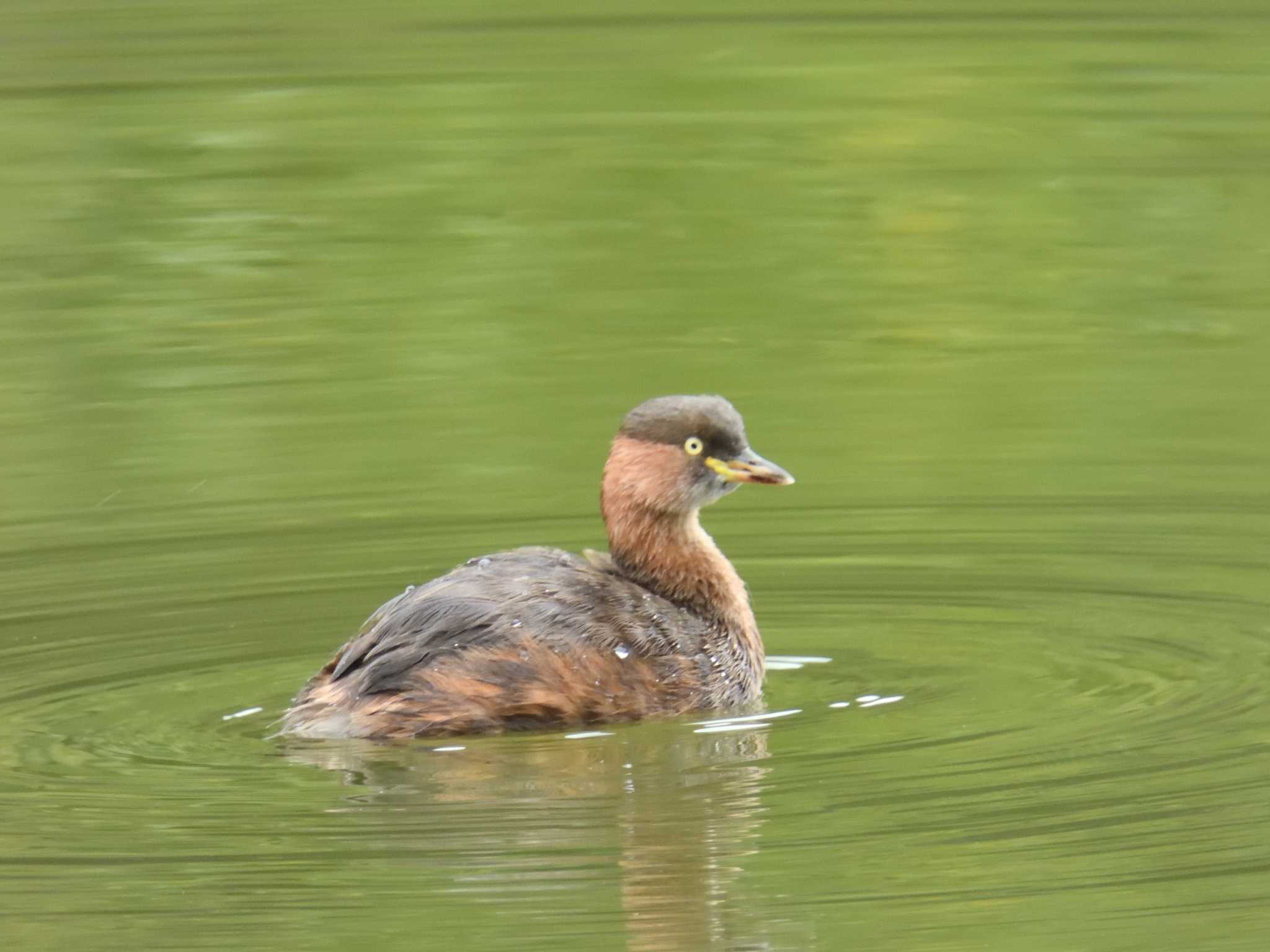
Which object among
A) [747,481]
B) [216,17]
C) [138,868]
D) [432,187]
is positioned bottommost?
[138,868]

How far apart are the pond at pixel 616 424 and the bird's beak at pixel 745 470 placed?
0.60 metres

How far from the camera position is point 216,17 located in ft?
69.0

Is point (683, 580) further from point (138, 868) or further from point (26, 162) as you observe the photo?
point (26, 162)

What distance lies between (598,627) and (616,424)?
327cm

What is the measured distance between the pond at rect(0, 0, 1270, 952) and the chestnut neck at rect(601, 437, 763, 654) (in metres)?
0.33

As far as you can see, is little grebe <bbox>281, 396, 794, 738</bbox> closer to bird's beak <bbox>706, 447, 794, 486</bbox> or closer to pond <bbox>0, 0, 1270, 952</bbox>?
bird's beak <bbox>706, 447, 794, 486</bbox>

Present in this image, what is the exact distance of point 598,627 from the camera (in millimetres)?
8250

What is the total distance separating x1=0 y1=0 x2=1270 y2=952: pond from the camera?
680 cm

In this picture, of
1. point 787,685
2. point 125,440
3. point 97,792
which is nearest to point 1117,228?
point 125,440

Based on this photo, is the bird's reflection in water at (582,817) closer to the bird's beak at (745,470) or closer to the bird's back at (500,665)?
the bird's back at (500,665)

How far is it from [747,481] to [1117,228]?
6.13 metres

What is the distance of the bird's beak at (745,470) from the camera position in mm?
8883

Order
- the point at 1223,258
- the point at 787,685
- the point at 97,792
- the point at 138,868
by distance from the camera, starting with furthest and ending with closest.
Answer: the point at 1223,258
the point at 787,685
the point at 97,792
the point at 138,868

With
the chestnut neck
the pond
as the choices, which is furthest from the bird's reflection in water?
the chestnut neck
